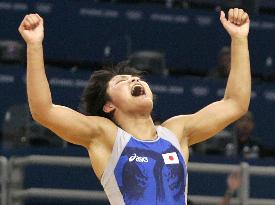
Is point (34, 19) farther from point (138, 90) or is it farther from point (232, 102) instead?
point (232, 102)

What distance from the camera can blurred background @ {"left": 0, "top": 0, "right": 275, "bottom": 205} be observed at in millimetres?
9164

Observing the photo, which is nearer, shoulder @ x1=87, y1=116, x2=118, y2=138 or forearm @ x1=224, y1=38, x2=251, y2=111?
shoulder @ x1=87, y1=116, x2=118, y2=138

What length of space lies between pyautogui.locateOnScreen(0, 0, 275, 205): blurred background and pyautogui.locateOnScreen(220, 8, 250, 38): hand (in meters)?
3.64

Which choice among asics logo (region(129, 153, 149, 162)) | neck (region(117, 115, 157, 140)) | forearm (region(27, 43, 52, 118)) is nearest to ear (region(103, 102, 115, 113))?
neck (region(117, 115, 157, 140))

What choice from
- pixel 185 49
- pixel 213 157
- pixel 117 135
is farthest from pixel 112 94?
pixel 185 49

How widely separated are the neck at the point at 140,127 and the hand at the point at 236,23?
0.73 m

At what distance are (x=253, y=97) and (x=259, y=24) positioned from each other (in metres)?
1.60

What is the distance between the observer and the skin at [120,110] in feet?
16.5

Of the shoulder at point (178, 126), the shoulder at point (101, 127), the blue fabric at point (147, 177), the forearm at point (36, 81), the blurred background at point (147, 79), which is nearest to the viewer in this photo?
the forearm at point (36, 81)

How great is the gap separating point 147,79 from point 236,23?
17.9 ft

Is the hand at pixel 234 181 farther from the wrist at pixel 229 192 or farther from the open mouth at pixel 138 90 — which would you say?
the open mouth at pixel 138 90

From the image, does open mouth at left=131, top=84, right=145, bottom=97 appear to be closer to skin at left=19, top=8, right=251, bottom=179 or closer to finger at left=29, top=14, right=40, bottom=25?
skin at left=19, top=8, right=251, bottom=179

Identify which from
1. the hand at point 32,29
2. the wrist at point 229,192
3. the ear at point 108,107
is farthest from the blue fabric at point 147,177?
the wrist at point 229,192

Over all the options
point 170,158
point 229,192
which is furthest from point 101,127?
point 229,192
